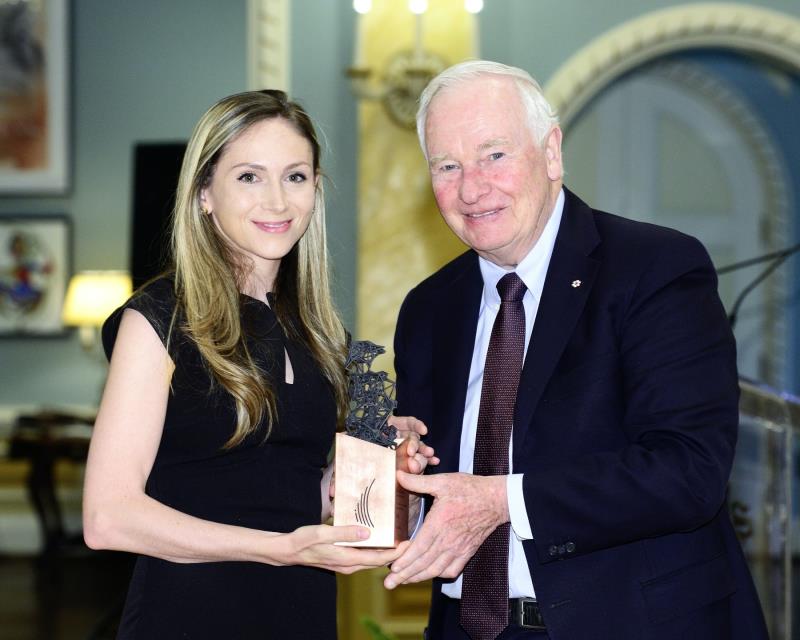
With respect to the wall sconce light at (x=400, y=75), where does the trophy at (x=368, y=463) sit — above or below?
below

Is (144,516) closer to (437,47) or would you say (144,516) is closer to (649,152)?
(437,47)

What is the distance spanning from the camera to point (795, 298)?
719cm

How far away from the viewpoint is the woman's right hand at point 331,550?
1.81 meters

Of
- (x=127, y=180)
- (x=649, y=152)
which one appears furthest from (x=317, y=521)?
(x=127, y=180)

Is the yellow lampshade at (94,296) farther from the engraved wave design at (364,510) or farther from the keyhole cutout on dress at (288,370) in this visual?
the engraved wave design at (364,510)

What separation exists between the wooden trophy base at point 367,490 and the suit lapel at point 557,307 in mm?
245

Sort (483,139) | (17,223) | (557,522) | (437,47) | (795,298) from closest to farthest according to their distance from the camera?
(557,522), (483,139), (437,47), (795,298), (17,223)

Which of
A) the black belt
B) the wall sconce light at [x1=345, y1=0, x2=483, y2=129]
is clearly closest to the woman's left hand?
the black belt

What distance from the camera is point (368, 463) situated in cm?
187

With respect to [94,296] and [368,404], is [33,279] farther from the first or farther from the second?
[368,404]

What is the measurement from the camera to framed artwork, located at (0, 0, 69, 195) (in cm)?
866

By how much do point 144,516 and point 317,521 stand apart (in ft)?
1.26

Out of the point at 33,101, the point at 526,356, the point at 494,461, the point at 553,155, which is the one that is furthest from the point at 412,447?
the point at 33,101

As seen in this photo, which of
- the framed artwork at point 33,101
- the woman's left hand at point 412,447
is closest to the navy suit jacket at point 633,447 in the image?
the woman's left hand at point 412,447
